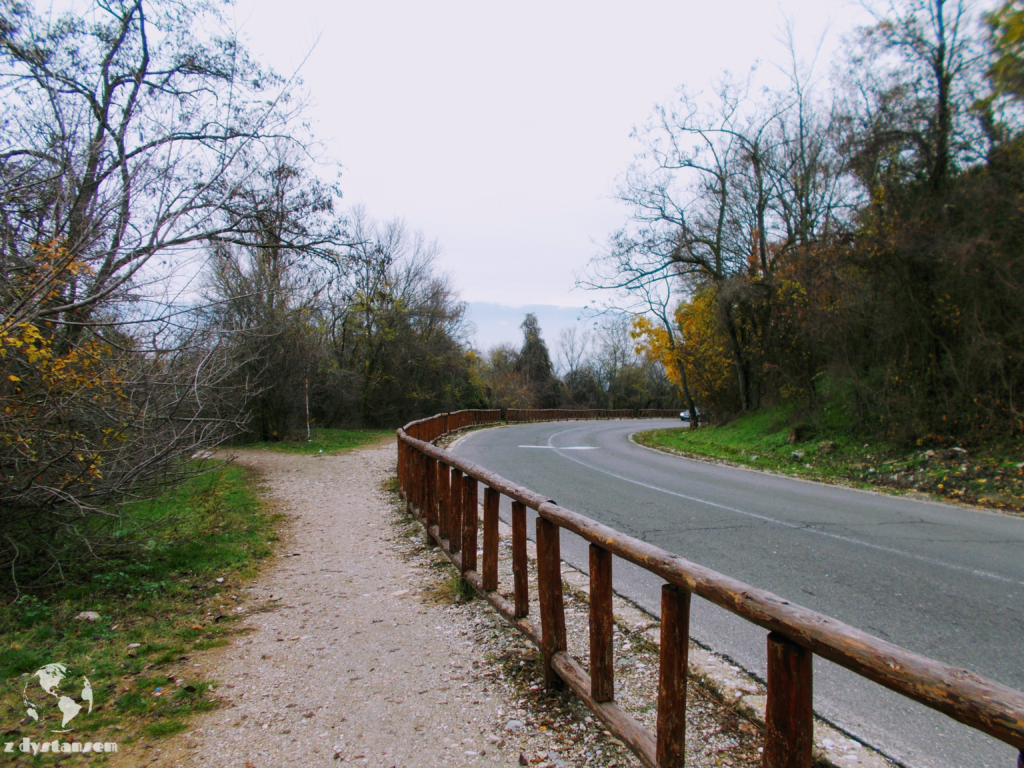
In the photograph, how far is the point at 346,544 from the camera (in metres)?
6.92

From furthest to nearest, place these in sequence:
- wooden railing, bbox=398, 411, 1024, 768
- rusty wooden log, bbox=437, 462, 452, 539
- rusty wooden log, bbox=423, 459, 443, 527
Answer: rusty wooden log, bbox=423, 459, 443, 527 < rusty wooden log, bbox=437, 462, 452, 539 < wooden railing, bbox=398, 411, 1024, 768

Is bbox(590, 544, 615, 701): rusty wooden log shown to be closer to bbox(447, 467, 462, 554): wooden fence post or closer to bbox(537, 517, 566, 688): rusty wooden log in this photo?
bbox(537, 517, 566, 688): rusty wooden log

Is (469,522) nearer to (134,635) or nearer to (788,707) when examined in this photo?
(134,635)

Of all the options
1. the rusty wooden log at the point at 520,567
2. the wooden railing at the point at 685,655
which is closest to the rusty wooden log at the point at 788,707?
the wooden railing at the point at 685,655

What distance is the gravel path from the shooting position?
273 centimetres

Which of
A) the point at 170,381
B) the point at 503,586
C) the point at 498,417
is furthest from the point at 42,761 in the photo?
the point at 498,417

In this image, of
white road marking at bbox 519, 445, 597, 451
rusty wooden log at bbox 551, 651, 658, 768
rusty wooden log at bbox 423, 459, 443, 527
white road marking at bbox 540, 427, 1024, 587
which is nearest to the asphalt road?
white road marking at bbox 540, 427, 1024, 587

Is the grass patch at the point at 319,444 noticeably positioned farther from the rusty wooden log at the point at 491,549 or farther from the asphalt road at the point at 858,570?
the rusty wooden log at the point at 491,549

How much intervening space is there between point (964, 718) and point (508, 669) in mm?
2612

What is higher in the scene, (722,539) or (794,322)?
(794,322)

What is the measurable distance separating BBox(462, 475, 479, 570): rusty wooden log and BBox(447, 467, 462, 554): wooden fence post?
405 millimetres

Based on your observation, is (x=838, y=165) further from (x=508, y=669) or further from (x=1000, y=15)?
(x=508, y=669)

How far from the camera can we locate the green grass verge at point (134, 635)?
3.06m

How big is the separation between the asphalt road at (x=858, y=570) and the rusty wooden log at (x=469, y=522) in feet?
4.34
